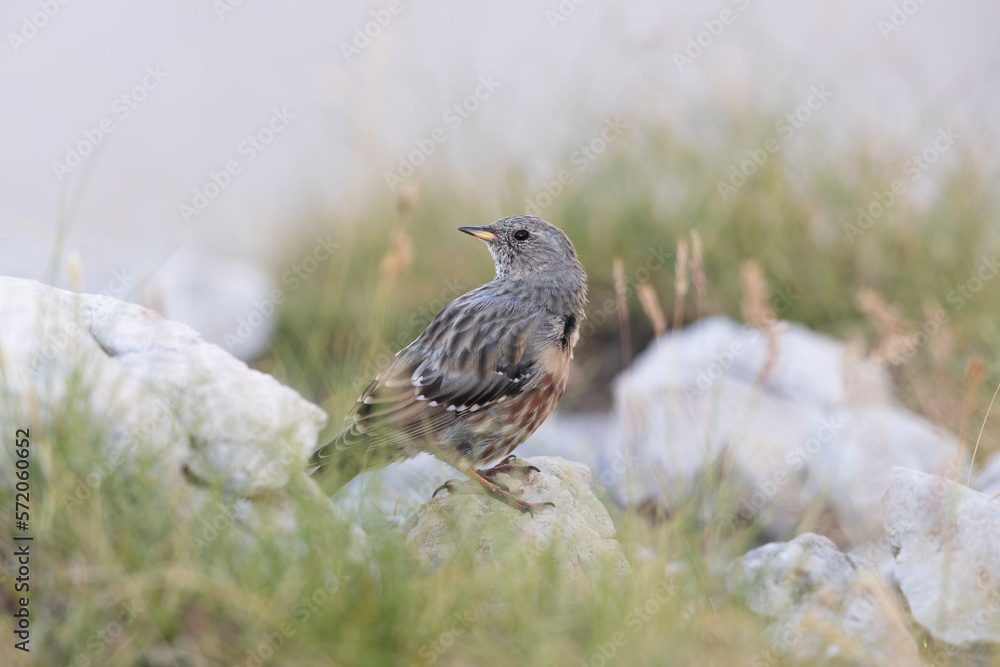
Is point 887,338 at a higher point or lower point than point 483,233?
lower

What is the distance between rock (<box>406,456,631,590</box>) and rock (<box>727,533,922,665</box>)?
547 millimetres

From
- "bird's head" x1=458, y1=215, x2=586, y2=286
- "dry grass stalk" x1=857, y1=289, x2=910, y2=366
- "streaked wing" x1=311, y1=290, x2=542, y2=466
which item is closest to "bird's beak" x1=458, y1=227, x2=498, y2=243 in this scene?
"bird's head" x1=458, y1=215, x2=586, y2=286

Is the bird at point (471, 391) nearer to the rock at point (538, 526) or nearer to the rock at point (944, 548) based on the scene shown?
the rock at point (538, 526)

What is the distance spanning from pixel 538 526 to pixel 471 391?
792 mm

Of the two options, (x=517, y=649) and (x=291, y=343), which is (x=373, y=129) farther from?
(x=517, y=649)

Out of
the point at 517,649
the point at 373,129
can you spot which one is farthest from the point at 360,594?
the point at 373,129

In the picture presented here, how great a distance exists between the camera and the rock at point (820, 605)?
325 cm

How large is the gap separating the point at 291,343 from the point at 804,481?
13.1 feet

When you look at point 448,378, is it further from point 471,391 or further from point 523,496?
point 523,496

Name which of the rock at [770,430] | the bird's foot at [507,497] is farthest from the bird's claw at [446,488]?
the rock at [770,430]

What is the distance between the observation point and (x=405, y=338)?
7.17 m

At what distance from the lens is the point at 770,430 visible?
612cm

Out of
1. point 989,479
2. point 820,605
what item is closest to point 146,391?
point 820,605

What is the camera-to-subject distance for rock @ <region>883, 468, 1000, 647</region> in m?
3.73
